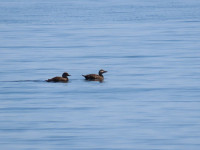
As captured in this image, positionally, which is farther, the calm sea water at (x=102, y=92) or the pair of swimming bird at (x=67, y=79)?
the pair of swimming bird at (x=67, y=79)

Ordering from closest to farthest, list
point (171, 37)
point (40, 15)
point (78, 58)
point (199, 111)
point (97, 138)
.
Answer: point (97, 138), point (199, 111), point (78, 58), point (171, 37), point (40, 15)

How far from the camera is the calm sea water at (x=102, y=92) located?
49.8 feet

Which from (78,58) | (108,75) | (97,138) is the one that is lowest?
(97,138)

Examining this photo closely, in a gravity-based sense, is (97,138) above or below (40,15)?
below

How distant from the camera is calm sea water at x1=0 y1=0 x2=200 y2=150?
15188mm

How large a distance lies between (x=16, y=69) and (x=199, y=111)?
897cm

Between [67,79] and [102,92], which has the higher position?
[67,79]

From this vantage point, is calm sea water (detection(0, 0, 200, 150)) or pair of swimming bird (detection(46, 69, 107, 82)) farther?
pair of swimming bird (detection(46, 69, 107, 82))

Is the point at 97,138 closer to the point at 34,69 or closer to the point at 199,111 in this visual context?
the point at 199,111

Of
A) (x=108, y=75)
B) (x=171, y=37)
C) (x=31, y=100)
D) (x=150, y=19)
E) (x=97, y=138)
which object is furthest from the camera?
(x=150, y=19)

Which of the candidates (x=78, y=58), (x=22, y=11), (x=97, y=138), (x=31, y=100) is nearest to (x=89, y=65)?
(x=78, y=58)

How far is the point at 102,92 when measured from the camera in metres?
20.3

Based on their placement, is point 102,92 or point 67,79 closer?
point 102,92

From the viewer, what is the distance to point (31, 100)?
19.0 metres
